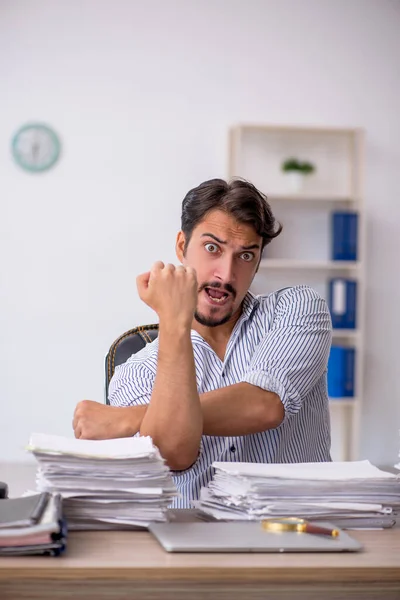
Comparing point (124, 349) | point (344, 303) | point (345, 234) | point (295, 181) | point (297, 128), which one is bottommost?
point (124, 349)

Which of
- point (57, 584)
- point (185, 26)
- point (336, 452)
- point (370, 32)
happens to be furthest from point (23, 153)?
point (57, 584)

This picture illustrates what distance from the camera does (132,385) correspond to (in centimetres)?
197

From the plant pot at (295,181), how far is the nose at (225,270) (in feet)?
10.2

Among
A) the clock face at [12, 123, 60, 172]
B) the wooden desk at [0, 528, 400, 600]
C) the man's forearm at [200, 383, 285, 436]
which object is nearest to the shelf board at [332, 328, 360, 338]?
the clock face at [12, 123, 60, 172]

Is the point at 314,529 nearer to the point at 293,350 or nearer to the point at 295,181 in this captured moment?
the point at 293,350

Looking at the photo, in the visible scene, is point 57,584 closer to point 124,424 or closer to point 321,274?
point 124,424

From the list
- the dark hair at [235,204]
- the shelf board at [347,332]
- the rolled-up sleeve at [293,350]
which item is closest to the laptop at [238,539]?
the rolled-up sleeve at [293,350]

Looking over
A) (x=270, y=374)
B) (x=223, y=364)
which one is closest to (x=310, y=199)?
(x=223, y=364)

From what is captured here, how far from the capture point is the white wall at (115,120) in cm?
502

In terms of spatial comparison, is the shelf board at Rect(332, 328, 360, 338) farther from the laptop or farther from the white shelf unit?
the laptop

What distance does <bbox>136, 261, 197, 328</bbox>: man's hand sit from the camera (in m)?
1.44

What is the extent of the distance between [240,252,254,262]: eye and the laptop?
3.08ft

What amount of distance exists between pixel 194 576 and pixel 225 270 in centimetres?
110

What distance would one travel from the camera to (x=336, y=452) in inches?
203
